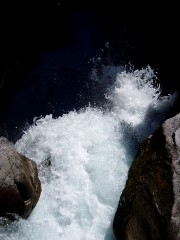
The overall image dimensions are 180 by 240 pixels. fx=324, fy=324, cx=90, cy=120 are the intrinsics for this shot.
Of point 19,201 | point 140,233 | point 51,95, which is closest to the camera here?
point 140,233

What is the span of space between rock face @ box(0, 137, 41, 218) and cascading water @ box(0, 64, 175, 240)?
0.27 metres

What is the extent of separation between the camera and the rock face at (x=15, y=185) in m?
5.32

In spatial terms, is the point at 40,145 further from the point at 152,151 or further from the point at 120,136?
the point at 152,151

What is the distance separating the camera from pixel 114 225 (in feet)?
18.0

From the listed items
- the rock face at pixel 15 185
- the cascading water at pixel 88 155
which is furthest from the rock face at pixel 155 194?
the rock face at pixel 15 185

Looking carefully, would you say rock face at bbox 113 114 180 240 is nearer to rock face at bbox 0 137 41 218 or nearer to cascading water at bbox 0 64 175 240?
cascading water at bbox 0 64 175 240

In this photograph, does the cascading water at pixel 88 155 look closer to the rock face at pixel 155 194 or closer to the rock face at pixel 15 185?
the rock face at pixel 15 185

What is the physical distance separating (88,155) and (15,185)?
191 cm

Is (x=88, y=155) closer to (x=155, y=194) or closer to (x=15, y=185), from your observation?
(x=15, y=185)

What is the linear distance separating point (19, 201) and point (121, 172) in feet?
6.92

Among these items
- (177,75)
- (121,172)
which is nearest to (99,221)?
(121,172)

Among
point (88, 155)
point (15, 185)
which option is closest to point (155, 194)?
point (88, 155)

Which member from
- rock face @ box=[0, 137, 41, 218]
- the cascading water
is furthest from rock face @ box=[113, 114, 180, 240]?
rock face @ box=[0, 137, 41, 218]

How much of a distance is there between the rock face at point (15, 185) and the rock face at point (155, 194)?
156cm
